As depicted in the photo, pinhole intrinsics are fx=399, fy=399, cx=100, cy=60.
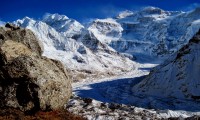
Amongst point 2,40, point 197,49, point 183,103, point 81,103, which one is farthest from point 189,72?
point 2,40

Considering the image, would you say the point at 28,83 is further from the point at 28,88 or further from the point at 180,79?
the point at 180,79

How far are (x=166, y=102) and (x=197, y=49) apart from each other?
26.1 meters

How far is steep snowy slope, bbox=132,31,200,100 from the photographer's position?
93.1 metres

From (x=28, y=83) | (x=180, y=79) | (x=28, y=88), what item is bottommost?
(x=28, y=88)

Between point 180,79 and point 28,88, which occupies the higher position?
point 180,79

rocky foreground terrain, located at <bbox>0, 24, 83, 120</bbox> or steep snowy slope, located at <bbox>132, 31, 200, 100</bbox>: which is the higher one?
steep snowy slope, located at <bbox>132, 31, 200, 100</bbox>

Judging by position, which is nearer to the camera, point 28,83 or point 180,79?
point 28,83

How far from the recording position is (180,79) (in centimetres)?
9800

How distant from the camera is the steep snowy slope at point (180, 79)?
93.1 meters

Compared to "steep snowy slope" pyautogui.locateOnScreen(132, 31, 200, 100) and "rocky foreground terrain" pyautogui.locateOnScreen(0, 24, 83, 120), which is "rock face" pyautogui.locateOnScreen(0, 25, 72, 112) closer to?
"rocky foreground terrain" pyautogui.locateOnScreen(0, 24, 83, 120)

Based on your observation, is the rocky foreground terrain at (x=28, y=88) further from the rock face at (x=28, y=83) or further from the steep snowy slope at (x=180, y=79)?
the steep snowy slope at (x=180, y=79)

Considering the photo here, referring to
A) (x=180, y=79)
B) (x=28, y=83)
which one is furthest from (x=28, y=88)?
(x=180, y=79)

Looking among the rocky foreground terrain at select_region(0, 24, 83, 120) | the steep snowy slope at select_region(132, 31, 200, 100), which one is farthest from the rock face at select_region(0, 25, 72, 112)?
the steep snowy slope at select_region(132, 31, 200, 100)

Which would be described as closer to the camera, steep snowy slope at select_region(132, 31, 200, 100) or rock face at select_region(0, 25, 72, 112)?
rock face at select_region(0, 25, 72, 112)
